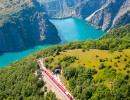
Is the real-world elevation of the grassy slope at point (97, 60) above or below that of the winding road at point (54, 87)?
above

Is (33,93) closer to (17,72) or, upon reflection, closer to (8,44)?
(17,72)

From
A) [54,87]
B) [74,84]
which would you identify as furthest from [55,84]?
[74,84]

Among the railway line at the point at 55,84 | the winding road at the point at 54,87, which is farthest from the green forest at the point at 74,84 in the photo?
the winding road at the point at 54,87

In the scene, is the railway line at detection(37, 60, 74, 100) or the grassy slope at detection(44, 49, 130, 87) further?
the railway line at detection(37, 60, 74, 100)

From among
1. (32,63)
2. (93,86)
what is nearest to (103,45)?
(93,86)

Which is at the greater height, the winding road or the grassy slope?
the grassy slope

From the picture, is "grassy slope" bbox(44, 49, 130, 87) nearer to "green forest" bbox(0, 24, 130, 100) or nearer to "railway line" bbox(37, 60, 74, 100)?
"green forest" bbox(0, 24, 130, 100)

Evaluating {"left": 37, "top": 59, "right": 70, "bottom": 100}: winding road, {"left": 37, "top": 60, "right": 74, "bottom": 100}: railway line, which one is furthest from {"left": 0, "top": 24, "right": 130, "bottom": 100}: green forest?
{"left": 37, "top": 59, "right": 70, "bottom": 100}: winding road

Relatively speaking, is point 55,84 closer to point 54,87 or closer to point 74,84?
point 54,87

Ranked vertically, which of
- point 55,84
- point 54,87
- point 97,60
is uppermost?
point 97,60

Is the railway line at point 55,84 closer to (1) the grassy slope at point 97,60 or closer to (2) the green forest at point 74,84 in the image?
(2) the green forest at point 74,84

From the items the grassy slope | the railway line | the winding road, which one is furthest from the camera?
the winding road
